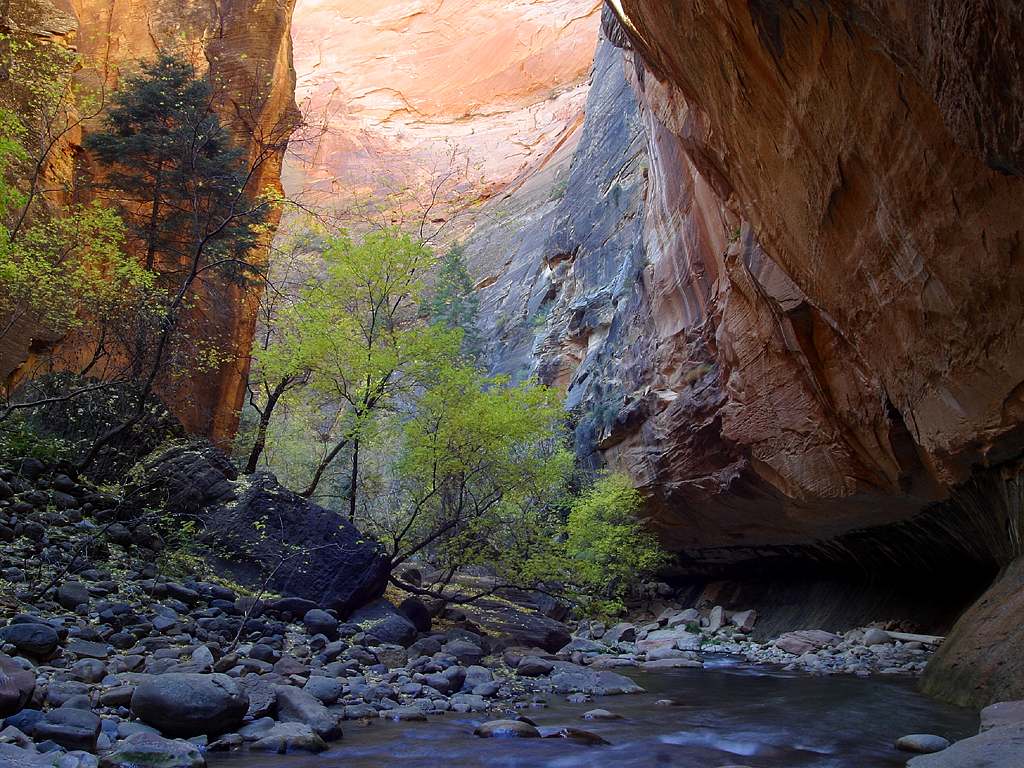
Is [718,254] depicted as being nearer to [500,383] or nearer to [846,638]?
[500,383]

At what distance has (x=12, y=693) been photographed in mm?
4938

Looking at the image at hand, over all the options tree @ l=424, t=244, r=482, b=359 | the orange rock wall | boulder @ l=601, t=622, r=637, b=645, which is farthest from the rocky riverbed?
tree @ l=424, t=244, r=482, b=359

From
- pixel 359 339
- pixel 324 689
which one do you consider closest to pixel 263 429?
pixel 359 339

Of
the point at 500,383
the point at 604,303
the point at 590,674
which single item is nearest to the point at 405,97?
the point at 604,303

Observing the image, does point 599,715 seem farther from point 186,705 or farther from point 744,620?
point 744,620

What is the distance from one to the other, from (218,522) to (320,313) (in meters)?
4.80

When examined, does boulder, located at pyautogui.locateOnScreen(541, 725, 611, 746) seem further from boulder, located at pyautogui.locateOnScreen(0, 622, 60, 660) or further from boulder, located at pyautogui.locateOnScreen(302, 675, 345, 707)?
boulder, located at pyautogui.locateOnScreen(0, 622, 60, 660)

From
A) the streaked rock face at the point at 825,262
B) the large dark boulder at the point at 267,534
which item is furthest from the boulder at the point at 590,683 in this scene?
the streaked rock face at the point at 825,262

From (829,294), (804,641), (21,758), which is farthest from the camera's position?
(804,641)

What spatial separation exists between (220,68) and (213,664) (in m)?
18.7

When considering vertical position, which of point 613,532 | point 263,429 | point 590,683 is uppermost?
point 263,429

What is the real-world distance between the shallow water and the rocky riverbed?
193 millimetres

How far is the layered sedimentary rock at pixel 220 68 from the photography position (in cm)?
1816

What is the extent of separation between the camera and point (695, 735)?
7.16 meters
